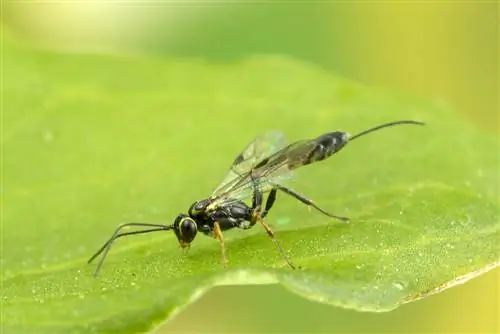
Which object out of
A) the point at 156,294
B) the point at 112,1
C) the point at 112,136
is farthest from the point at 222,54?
the point at 156,294

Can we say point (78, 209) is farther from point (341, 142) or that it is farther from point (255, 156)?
point (341, 142)

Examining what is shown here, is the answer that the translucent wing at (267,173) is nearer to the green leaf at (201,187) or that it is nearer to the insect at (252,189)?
the insect at (252,189)

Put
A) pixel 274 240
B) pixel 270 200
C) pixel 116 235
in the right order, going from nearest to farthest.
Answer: pixel 274 240 → pixel 116 235 → pixel 270 200

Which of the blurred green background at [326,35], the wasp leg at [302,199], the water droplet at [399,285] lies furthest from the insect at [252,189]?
the blurred green background at [326,35]

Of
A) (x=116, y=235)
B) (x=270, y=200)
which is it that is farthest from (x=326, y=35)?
(x=116, y=235)

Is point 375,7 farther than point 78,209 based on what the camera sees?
Yes

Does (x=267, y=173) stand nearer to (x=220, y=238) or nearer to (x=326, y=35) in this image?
(x=220, y=238)
